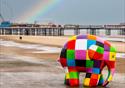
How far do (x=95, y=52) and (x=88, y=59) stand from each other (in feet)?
1.01

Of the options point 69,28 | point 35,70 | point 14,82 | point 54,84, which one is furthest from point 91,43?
point 69,28

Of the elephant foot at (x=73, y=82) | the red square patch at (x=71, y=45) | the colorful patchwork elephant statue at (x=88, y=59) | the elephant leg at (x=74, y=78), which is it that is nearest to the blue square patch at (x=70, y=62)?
the colorful patchwork elephant statue at (x=88, y=59)

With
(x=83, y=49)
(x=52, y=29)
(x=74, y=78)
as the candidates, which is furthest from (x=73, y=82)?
(x=52, y=29)

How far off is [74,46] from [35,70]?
17.7 ft

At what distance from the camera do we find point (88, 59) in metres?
13.1

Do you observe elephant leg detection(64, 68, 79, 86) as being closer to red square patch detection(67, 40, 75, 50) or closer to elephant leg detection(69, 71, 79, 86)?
elephant leg detection(69, 71, 79, 86)

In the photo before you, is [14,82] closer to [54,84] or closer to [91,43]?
[54,84]

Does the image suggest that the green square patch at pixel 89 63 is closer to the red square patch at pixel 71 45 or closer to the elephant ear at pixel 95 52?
the elephant ear at pixel 95 52

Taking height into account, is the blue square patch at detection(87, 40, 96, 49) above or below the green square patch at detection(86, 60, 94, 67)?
above

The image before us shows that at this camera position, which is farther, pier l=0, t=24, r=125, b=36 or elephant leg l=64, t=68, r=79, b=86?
pier l=0, t=24, r=125, b=36

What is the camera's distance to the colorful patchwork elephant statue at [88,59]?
517 inches

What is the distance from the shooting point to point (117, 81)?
15258mm

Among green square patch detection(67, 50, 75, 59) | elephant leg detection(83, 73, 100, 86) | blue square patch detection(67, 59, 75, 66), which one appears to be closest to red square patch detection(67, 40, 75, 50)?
green square patch detection(67, 50, 75, 59)

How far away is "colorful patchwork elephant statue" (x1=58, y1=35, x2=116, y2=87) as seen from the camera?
1312 centimetres
